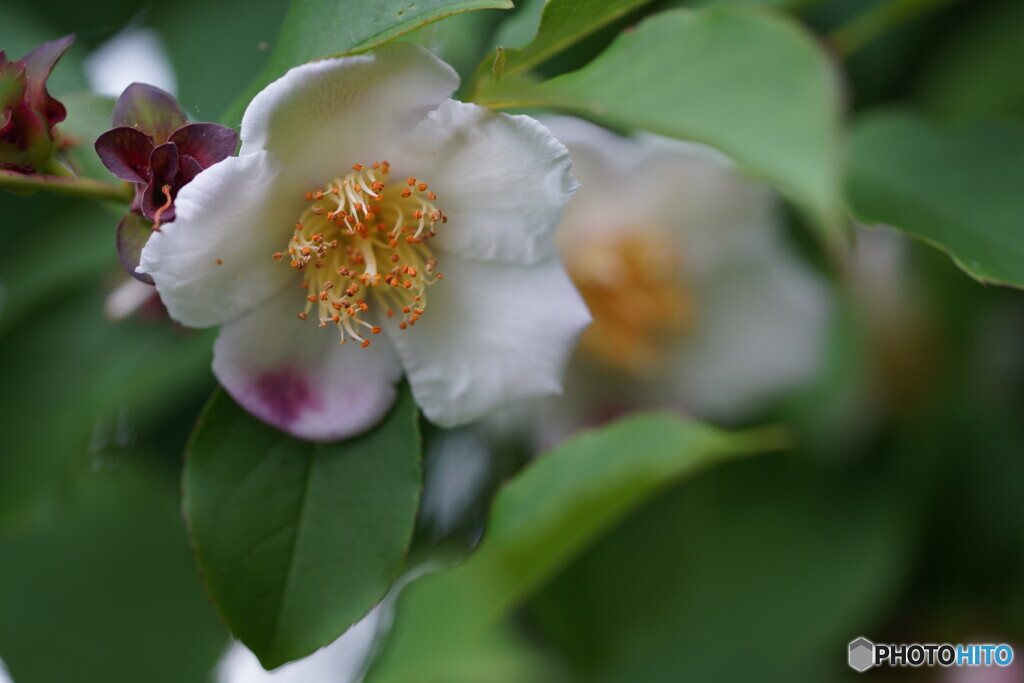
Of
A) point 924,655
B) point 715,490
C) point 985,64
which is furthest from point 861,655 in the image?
point 985,64

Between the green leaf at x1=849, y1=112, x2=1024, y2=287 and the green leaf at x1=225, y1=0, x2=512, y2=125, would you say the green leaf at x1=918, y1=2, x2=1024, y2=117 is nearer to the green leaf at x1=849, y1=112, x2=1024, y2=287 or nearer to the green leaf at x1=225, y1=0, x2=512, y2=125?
the green leaf at x1=849, y1=112, x2=1024, y2=287

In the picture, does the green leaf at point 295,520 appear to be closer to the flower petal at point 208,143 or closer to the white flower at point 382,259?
the white flower at point 382,259

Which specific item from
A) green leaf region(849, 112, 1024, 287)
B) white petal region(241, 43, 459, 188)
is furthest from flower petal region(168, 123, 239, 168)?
green leaf region(849, 112, 1024, 287)

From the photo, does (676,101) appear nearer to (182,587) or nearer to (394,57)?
(394,57)

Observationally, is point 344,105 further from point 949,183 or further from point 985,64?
point 985,64

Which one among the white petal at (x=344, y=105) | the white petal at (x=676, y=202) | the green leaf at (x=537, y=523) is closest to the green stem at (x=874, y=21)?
the white petal at (x=676, y=202)

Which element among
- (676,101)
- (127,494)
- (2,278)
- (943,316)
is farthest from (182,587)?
(943,316)
